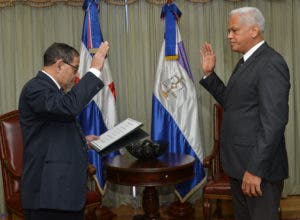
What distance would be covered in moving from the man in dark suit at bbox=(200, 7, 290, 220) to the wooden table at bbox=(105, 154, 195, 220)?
0.84m

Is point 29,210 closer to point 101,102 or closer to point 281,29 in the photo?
point 101,102

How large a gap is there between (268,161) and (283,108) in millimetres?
263

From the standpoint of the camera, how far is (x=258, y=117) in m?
2.10

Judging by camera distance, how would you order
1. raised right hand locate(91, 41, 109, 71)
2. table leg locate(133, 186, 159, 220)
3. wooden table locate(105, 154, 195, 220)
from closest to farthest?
raised right hand locate(91, 41, 109, 71)
wooden table locate(105, 154, 195, 220)
table leg locate(133, 186, 159, 220)

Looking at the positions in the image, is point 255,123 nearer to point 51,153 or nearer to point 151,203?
point 51,153

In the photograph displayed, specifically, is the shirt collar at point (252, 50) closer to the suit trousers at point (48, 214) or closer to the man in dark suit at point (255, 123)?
the man in dark suit at point (255, 123)

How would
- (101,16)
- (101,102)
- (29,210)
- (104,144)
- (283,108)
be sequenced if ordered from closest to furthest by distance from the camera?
(283,108), (29,210), (104,144), (101,102), (101,16)

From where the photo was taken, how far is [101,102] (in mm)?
4000

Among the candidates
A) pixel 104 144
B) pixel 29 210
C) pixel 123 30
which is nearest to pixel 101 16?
pixel 123 30

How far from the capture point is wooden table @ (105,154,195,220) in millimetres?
3105

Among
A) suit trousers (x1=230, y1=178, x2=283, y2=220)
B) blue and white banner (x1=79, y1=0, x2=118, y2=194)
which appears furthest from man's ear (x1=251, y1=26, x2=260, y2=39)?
blue and white banner (x1=79, y1=0, x2=118, y2=194)

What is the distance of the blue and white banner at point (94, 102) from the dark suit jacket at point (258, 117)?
1856mm

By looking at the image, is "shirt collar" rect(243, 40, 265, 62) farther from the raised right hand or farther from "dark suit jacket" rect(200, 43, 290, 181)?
the raised right hand

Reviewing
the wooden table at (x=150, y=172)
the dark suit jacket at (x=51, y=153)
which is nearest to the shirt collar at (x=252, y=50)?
the dark suit jacket at (x=51, y=153)
